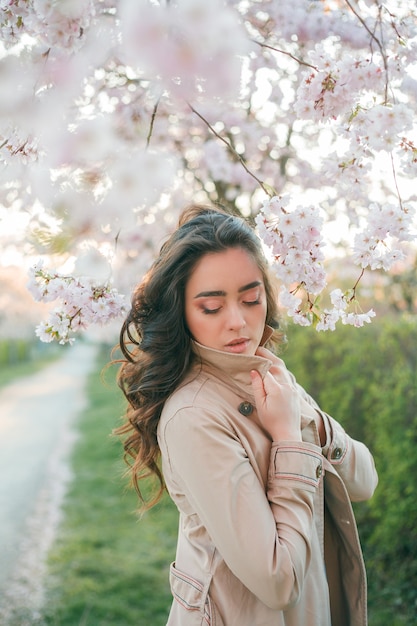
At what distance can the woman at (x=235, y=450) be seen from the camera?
4.63 feet

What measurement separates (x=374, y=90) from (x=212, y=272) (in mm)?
779

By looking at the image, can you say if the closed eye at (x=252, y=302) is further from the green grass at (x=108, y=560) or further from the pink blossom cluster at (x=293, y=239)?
the green grass at (x=108, y=560)

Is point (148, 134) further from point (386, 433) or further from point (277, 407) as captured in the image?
point (386, 433)

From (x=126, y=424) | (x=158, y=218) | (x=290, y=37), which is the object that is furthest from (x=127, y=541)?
(x=290, y=37)

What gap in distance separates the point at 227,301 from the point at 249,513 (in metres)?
0.55

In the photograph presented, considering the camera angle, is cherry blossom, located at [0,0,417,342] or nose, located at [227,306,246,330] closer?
cherry blossom, located at [0,0,417,342]

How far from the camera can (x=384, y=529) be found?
4.14 m

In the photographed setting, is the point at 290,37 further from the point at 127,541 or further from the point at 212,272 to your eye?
the point at 127,541

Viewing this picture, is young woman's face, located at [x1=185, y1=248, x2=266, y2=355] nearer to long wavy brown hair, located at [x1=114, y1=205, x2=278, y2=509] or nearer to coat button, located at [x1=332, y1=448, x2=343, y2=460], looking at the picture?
long wavy brown hair, located at [x1=114, y1=205, x2=278, y2=509]

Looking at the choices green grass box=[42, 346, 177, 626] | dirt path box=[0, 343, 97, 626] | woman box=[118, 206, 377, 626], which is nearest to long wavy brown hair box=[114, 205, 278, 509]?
woman box=[118, 206, 377, 626]

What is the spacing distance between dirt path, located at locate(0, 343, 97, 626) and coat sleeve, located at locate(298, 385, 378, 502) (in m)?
3.21

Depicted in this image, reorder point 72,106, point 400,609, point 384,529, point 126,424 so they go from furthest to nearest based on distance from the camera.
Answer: point 384,529
point 400,609
point 126,424
point 72,106

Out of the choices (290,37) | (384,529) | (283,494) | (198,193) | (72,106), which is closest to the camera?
(283,494)

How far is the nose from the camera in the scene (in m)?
1.63
